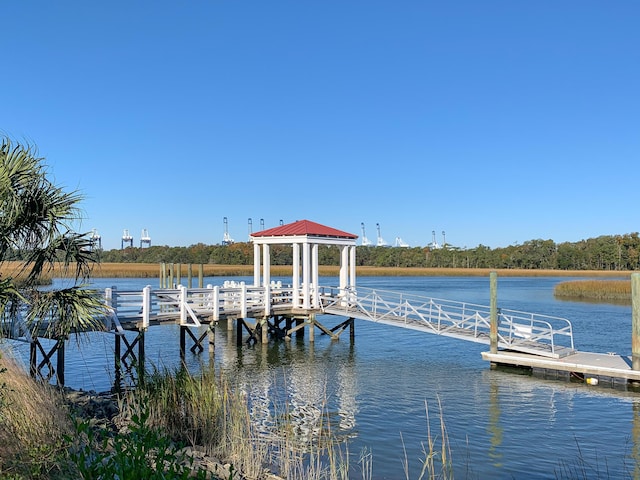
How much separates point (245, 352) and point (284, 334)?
2622mm

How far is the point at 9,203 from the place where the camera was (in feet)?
22.6

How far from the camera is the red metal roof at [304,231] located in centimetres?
2131

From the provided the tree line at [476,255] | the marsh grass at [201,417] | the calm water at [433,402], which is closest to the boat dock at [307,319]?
the calm water at [433,402]

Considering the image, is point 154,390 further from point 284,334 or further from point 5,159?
point 284,334

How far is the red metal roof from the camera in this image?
2131 centimetres

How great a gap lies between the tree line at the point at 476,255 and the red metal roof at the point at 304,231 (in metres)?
68.7

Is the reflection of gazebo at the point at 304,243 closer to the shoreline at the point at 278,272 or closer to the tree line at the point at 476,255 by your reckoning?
the shoreline at the point at 278,272

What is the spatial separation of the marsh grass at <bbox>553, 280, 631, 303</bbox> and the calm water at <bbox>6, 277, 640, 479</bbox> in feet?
70.0

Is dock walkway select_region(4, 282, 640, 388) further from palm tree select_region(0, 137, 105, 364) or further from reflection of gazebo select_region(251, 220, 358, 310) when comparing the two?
palm tree select_region(0, 137, 105, 364)

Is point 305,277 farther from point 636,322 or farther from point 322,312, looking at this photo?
point 636,322

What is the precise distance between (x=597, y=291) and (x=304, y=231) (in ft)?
104

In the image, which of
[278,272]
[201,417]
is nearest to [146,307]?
[201,417]

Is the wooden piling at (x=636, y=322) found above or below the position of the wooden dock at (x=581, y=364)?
above

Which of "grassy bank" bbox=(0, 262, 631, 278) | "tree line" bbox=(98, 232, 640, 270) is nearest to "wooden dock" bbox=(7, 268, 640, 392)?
"grassy bank" bbox=(0, 262, 631, 278)
